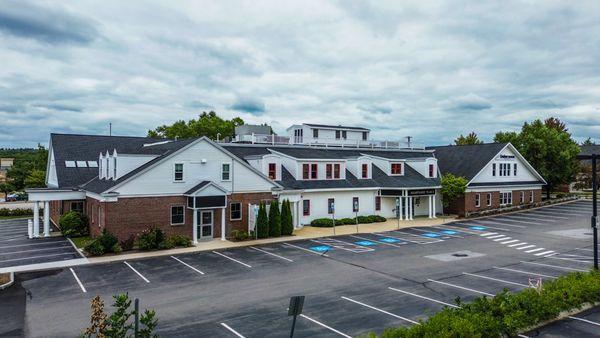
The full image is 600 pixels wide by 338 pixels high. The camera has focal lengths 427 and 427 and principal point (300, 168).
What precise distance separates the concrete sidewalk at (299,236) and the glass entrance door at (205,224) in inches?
30.3

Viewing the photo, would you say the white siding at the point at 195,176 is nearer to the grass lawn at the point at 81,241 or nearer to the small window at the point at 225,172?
the small window at the point at 225,172

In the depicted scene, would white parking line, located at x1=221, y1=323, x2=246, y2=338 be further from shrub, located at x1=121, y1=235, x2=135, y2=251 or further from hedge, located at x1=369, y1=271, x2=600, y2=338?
shrub, located at x1=121, y1=235, x2=135, y2=251

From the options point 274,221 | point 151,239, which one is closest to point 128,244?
point 151,239

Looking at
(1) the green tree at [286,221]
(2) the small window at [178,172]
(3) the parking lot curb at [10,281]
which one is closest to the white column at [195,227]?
(2) the small window at [178,172]

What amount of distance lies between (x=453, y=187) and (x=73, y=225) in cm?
3592

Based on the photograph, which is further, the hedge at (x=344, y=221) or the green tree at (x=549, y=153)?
the green tree at (x=549, y=153)

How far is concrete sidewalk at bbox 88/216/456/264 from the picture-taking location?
1022 inches

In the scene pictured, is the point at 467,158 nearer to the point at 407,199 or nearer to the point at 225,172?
the point at 407,199

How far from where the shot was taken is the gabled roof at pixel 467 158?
48.8m

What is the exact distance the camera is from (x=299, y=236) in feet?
108

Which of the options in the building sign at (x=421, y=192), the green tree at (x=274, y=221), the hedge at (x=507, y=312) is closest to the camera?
the hedge at (x=507, y=312)

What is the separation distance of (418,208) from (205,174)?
2535 centimetres

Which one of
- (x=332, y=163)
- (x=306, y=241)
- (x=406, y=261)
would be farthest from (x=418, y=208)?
(x=406, y=261)

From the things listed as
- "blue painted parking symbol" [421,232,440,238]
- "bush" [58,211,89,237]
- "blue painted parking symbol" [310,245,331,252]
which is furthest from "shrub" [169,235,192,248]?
"blue painted parking symbol" [421,232,440,238]
